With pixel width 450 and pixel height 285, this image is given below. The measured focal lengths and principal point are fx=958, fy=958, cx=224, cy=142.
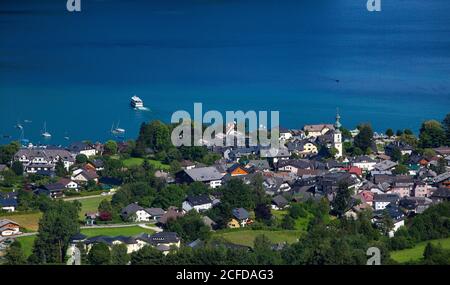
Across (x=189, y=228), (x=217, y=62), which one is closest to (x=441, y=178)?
(x=189, y=228)

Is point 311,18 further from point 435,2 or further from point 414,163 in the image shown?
point 414,163

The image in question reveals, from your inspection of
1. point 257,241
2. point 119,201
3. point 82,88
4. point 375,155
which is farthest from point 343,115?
point 257,241

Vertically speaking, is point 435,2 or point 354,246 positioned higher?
point 435,2

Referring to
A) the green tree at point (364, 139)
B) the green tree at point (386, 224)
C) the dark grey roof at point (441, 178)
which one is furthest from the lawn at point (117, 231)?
the green tree at point (364, 139)

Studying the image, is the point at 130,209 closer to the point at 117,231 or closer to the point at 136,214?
the point at 136,214

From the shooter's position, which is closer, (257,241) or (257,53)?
(257,241)

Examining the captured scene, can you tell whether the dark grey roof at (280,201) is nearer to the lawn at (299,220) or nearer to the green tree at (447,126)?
the lawn at (299,220)
